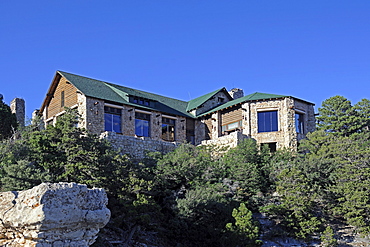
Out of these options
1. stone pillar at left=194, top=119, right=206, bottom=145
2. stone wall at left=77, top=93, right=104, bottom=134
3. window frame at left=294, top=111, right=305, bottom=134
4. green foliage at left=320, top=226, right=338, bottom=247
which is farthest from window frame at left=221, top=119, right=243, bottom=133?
green foliage at left=320, top=226, right=338, bottom=247

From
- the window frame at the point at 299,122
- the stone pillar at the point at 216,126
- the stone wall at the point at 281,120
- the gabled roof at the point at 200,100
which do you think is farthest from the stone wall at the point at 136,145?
the window frame at the point at 299,122

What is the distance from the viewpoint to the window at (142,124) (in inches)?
1136

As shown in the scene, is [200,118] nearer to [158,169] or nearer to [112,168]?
[158,169]

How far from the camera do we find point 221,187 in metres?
22.3

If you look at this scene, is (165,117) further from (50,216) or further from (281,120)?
(50,216)

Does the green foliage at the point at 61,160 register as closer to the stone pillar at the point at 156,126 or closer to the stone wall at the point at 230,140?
the stone pillar at the point at 156,126

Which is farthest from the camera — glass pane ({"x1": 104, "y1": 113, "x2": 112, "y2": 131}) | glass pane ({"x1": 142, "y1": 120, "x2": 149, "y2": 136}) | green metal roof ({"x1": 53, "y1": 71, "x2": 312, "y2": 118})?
glass pane ({"x1": 142, "y1": 120, "x2": 149, "y2": 136})

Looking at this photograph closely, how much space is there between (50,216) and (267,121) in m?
22.5

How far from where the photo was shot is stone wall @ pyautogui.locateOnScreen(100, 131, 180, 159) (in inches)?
967

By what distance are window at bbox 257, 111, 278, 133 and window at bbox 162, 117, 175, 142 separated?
645cm

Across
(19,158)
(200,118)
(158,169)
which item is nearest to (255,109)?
(200,118)

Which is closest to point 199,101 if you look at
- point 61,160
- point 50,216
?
point 61,160

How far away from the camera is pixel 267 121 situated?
29828 millimetres

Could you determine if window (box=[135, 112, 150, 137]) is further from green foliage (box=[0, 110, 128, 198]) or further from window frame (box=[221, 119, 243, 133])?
green foliage (box=[0, 110, 128, 198])
